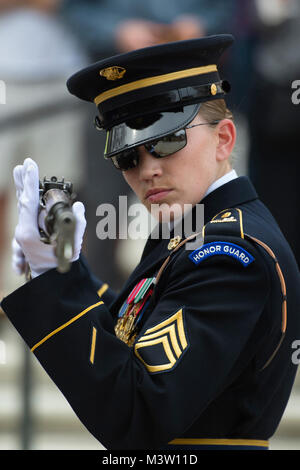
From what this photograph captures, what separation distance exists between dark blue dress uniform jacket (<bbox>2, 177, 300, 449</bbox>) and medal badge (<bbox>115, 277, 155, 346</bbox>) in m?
0.15

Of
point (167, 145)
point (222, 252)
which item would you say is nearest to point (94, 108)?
point (167, 145)

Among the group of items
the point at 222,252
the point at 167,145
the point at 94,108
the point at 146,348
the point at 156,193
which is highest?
the point at 94,108

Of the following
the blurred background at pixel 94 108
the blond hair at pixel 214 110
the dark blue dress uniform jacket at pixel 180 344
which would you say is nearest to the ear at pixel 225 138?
the blond hair at pixel 214 110

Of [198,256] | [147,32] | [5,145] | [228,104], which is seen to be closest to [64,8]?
[147,32]

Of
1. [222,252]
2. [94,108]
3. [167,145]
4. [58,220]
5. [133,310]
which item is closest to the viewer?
[58,220]

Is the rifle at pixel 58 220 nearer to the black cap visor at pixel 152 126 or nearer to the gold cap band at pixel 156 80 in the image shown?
the black cap visor at pixel 152 126

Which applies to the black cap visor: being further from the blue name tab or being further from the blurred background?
the blurred background

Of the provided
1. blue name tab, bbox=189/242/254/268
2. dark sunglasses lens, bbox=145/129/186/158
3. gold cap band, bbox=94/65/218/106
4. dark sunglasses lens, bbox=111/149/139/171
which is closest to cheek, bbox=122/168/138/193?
dark sunglasses lens, bbox=111/149/139/171

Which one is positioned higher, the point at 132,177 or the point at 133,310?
the point at 132,177

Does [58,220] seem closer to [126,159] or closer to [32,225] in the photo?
[32,225]

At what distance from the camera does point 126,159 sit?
2.47 meters

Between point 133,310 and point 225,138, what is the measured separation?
0.57 m

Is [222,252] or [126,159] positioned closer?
[222,252]

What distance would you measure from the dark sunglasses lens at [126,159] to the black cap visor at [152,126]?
2 centimetres
